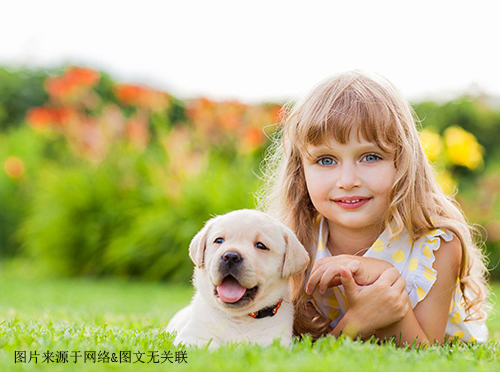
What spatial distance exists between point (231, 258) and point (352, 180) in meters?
0.91

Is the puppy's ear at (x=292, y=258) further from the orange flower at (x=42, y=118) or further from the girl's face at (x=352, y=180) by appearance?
the orange flower at (x=42, y=118)

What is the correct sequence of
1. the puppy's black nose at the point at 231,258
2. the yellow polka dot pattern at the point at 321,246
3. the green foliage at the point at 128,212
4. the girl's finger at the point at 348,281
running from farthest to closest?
1. the green foliage at the point at 128,212
2. the yellow polka dot pattern at the point at 321,246
3. the girl's finger at the point at 348,281
4. the puppy's black nose at the point at 231,258

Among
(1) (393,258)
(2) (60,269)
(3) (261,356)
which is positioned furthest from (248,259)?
(2) (60,269)

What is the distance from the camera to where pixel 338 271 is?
312cm

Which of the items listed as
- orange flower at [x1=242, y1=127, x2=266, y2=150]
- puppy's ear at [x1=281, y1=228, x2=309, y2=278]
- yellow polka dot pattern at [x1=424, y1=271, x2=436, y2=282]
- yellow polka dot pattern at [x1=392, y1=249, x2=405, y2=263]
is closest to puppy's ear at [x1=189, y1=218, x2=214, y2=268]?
puppy's ear at [x1=281, y1=228, x2=309, y2=278]

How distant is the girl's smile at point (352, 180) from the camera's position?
3.28 meters

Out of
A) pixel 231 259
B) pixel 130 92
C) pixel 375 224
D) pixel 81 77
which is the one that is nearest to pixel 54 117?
pixel 81 77

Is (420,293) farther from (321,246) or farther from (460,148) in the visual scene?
(460,148)

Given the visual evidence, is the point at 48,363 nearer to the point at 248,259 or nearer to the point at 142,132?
the point at 248,259

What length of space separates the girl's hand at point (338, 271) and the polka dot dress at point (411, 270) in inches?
6.5

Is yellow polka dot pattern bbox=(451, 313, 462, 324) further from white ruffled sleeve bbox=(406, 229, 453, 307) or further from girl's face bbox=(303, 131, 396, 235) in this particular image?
girl's face bbox=(303, 131, 396, 235)

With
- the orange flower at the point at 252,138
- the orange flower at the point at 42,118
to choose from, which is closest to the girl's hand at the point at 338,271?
the orange flower at the point at 252,138

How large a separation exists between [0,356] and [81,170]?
21.8ft

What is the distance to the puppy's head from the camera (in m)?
2.75
